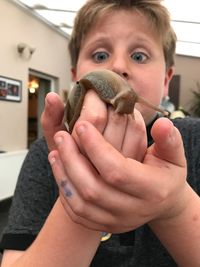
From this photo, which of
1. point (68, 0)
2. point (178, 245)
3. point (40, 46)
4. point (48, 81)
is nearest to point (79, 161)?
point (178, 245)

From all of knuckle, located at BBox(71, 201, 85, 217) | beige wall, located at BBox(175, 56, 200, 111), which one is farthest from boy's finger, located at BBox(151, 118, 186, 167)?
beige wall, located at BBox(175, 56, 200, 111)

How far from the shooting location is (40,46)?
538 centimetres

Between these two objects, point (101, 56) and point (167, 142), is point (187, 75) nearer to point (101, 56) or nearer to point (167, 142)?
point (101, 56)

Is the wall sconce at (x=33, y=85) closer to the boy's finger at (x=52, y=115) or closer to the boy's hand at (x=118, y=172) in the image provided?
the boy's finger at (x=52, y=115)

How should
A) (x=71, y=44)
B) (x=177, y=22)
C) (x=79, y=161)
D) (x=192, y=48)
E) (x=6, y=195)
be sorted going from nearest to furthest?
(x=79, y=161) < (x=71, y=44) < (x=6, y=195) < (x=177, y=22) < (x=192, y=48)

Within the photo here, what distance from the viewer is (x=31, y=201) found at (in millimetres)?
819

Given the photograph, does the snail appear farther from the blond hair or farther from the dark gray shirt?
the blond hair

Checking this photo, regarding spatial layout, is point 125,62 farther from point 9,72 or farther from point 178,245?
point 9,72

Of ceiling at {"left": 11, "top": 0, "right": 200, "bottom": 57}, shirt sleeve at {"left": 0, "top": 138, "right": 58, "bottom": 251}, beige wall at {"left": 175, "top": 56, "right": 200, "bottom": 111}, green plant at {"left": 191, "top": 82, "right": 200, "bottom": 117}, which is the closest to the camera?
shirt sleeve at {"left": 0, "top": 138, "right": 58, "bottom": 251}

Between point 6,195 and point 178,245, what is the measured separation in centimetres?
403

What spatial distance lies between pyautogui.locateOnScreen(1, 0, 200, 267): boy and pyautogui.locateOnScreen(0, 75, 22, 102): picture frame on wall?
11.8ft

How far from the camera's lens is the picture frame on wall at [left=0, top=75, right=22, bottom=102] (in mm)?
4345

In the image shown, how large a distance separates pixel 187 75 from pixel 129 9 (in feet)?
23.0

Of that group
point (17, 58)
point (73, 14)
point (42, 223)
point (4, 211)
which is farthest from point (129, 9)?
point (73, 14)
